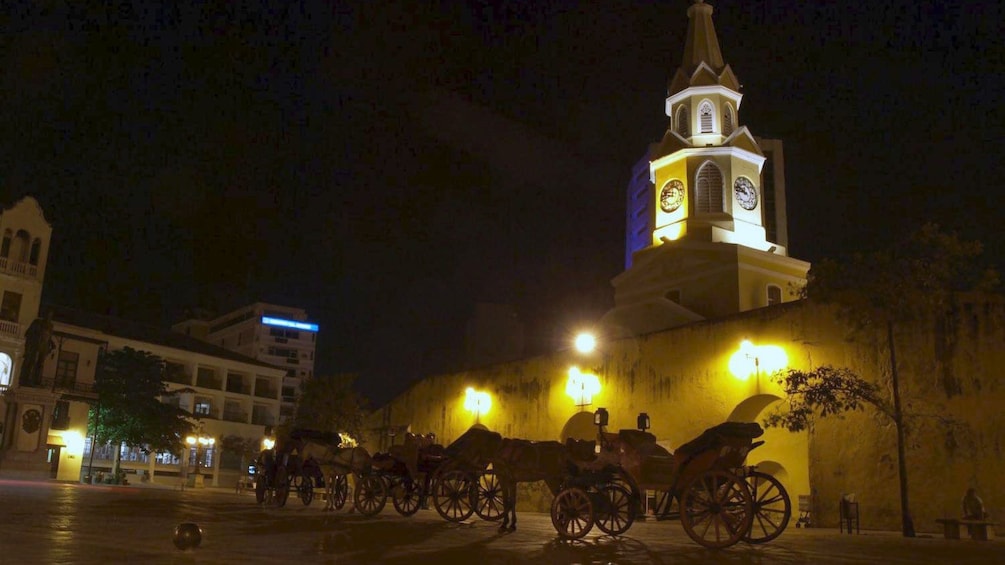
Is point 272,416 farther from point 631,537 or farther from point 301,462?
point 631,537

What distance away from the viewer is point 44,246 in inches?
1698

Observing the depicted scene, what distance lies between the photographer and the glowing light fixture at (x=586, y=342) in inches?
1009

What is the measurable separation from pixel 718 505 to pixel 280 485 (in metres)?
11.5

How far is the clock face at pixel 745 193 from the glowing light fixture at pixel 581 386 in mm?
13632

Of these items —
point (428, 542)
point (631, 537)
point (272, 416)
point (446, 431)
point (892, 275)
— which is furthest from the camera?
point (272, 416)

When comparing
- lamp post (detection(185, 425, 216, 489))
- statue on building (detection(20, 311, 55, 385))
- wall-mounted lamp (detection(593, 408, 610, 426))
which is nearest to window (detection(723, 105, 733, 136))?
wall-mounted lamp (detection(593, 408, 610, 426))

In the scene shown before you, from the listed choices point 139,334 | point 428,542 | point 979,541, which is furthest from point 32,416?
point 979,541

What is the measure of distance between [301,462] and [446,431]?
582 inches

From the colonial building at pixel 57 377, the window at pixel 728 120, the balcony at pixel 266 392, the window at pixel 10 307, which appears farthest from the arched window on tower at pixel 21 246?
the window at pixel 728 120

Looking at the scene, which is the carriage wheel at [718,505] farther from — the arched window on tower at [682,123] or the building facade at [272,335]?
the building facade at [272,335]

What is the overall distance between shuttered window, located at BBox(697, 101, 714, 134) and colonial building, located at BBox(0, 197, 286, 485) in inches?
1299

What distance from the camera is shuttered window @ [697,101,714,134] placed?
36.8 meters

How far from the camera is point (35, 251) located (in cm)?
4284

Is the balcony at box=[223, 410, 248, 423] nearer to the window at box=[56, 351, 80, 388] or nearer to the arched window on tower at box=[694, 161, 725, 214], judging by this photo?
the window at box=[56, 351, 80, 388]
